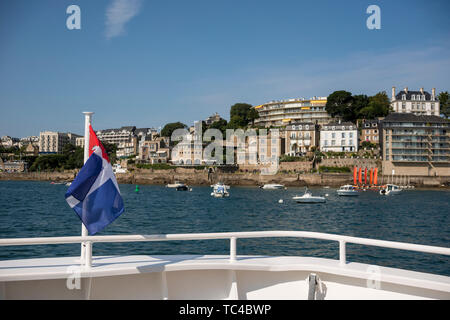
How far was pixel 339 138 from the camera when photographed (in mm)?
112562

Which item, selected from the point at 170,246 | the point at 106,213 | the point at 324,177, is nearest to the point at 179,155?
the point at 324,177

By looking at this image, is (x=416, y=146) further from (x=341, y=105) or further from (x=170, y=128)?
(x=170, y=128)

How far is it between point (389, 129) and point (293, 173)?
2633 centimetres

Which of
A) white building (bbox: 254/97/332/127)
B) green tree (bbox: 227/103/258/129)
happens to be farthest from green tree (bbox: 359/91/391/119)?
green tree (bbox: 227/103/258/129)

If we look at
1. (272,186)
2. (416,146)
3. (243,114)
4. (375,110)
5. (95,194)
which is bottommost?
(272,186)

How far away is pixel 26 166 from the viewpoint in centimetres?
16775

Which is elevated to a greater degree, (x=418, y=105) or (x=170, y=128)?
(x=418, y=105)

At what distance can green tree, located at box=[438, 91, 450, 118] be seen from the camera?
419 feet

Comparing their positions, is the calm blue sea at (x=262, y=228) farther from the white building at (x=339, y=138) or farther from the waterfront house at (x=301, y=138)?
the waterfront house at (x=301, y=138)

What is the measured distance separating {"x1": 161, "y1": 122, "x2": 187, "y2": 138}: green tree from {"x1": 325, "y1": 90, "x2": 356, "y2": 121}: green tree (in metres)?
62.7

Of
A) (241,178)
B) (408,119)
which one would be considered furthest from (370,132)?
(241,178)

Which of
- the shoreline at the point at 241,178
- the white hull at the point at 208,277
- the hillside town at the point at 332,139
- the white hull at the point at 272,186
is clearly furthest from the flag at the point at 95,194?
the hillside town at the point at 332,139

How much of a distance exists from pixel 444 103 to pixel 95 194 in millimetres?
145669
